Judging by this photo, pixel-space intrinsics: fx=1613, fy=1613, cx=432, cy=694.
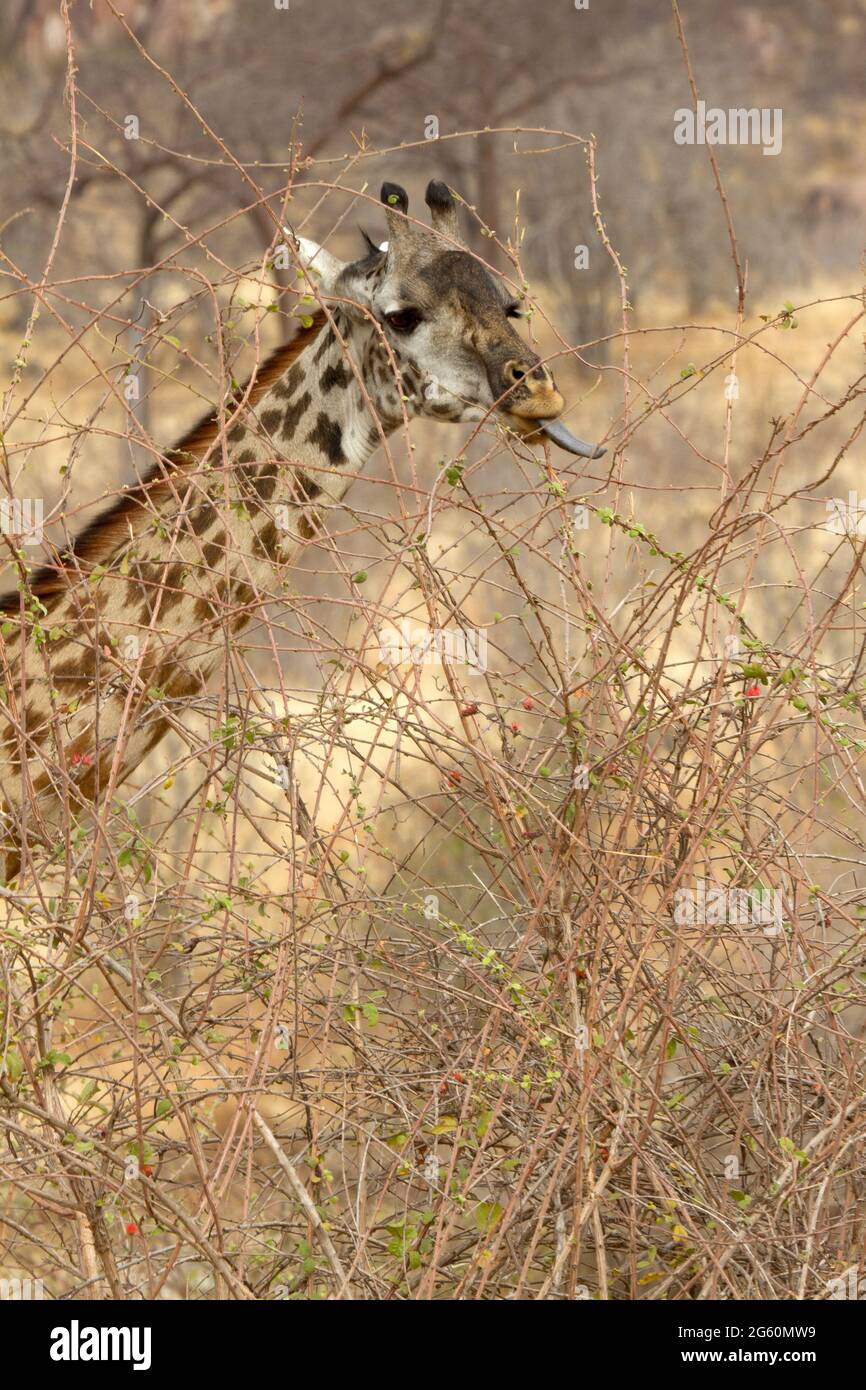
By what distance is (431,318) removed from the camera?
14.0 feet

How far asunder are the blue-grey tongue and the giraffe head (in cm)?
11

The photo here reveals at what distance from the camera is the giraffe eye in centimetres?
427

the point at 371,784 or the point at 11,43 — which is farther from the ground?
the point at 11,43

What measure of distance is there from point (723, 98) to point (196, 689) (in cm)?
887

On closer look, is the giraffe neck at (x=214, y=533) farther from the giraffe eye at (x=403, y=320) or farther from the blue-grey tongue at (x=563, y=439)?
the blue-grey tongue at (x=563, y=439)

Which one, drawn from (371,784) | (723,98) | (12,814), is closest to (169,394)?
(371,784)

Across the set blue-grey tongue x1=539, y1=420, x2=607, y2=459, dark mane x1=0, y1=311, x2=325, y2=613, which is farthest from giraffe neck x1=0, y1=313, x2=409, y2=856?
blue-grey tongue x1=539, y1=420, x2=607, y2=459

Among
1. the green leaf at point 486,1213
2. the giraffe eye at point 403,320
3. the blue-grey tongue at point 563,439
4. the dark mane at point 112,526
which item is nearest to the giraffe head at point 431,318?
the giraffe eye at point 403,320

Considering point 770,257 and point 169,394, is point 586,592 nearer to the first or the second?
point 169,394

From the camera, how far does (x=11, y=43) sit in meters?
10.2

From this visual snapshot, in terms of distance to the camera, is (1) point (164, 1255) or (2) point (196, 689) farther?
(2) point (196, 689)

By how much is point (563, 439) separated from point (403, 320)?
0.63 meters

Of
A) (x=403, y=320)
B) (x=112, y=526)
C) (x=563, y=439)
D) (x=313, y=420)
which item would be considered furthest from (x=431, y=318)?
(x=112, y=526)

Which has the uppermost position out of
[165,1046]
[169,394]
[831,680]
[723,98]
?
[723,98]
